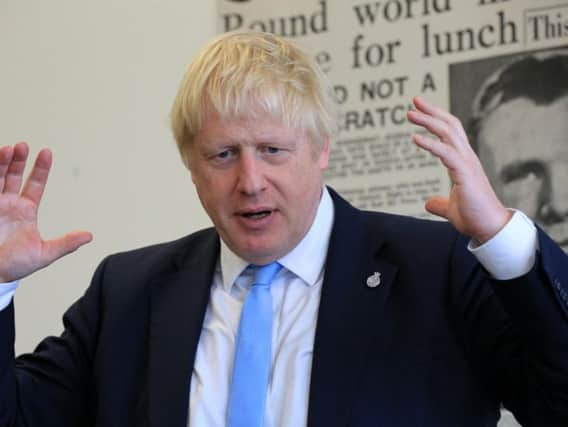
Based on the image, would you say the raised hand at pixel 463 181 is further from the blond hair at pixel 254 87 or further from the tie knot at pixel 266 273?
A: the tie knot at pixel 266 273

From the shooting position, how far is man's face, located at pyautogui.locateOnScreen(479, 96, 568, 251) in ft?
9.46

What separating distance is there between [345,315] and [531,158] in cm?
107

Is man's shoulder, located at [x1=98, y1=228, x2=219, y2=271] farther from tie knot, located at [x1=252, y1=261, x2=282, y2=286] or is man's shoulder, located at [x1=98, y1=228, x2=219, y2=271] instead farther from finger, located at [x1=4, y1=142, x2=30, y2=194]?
finger, located at [x1=4, y1=142, x2=30, y2=194]

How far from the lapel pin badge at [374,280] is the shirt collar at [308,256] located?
11 cm

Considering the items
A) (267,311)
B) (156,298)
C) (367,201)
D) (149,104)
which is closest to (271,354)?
(267,311)

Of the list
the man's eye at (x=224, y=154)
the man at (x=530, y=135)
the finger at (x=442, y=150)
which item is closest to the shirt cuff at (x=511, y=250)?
the finger at (x=442, y=150)

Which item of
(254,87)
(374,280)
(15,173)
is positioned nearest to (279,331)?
(374,280)

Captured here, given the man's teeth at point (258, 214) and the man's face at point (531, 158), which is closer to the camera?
the man's teeth at point (258, 214)

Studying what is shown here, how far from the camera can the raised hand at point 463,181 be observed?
177cm

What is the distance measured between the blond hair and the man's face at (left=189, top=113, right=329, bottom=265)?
2 cm

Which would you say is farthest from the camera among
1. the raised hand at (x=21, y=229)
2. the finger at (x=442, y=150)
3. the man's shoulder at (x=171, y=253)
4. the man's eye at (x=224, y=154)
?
the man's shoulder at (x=171, y=253)

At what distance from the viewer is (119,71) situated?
3562 millimetres

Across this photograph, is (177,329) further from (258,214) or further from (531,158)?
(531,158)

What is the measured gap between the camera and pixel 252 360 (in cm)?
Answer: 205
